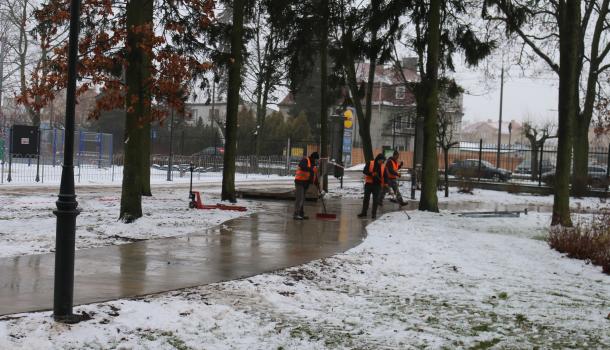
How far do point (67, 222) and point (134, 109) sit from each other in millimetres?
7469

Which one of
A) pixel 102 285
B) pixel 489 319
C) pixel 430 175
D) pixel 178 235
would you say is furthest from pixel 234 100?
pixel 489 319

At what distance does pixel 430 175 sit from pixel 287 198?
5.34 metres

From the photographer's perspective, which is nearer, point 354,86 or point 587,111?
point 354,86

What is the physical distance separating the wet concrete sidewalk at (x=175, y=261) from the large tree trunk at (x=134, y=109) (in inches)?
72.5

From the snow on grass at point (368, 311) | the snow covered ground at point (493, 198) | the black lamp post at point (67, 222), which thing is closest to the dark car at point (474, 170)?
the snow covered ground at point (493, 198)

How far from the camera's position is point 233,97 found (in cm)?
1834

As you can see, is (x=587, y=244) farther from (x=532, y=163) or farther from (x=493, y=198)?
(x=532, y=163)

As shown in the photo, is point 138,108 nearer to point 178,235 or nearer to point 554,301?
point 178,235

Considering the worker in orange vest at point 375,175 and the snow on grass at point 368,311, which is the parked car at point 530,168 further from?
the snow on grass at point 368,311

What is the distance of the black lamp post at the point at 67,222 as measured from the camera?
5617 mm

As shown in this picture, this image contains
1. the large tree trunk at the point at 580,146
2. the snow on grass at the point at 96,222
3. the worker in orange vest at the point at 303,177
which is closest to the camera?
the snow on grass at the point at 96,222

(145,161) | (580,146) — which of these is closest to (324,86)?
(145,161)

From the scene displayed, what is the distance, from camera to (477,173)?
3391 cm

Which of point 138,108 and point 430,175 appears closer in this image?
point 138,108
